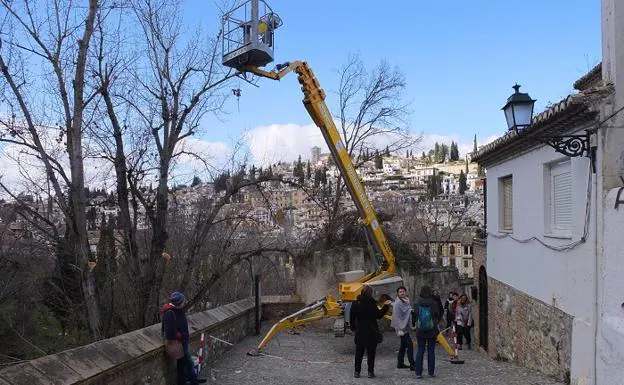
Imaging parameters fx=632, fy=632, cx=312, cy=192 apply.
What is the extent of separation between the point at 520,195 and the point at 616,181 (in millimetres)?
4148

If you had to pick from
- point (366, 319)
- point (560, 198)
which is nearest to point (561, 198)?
point (560, 198)

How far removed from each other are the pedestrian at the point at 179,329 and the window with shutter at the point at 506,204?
806 centimetres

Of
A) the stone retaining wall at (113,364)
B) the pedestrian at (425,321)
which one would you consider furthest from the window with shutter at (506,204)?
the stone retaining wall at (113,364)

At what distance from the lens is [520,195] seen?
12.2m

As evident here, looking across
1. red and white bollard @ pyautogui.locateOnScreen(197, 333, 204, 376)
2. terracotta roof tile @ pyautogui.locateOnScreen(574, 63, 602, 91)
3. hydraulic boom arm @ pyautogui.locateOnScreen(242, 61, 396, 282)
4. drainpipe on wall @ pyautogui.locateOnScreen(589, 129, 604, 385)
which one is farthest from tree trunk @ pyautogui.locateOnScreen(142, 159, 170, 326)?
drainpipe on wall @ pyautogui.locateOnScreen(589, 129, 604, 385)

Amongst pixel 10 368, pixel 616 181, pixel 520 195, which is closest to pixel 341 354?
pixel 520 195

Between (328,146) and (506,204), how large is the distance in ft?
18.3

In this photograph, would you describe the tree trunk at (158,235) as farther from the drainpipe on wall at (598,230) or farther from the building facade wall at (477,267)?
the drainpipe on wall at (598,230)

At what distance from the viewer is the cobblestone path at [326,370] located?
1061cm

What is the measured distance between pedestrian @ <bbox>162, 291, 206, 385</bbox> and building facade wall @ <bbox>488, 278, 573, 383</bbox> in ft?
18.2

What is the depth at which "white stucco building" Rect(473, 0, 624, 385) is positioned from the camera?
7.91 metres

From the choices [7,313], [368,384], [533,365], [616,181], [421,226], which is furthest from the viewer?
[421,226]

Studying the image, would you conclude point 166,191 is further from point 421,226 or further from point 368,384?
point 421,226

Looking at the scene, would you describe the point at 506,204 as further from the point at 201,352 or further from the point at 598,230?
the point at 201,352
